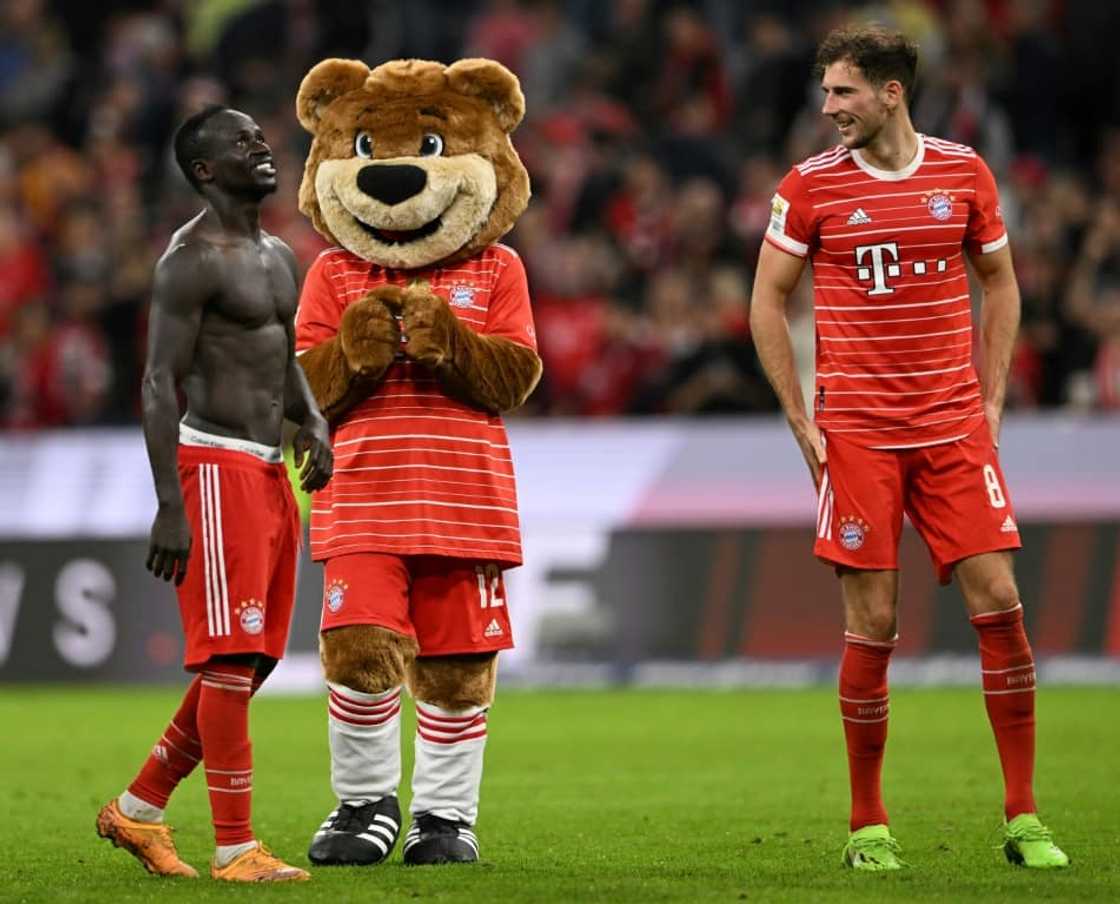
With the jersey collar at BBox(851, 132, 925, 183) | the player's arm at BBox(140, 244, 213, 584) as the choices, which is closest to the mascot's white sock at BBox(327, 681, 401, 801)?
the player's arm at BBox(140, 244, 213, 584)

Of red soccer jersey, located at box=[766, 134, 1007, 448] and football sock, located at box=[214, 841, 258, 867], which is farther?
red soccer jersey, located at box=[766, 134, 1007, 448]

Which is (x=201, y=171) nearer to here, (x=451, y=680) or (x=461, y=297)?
(x=461, y=297)

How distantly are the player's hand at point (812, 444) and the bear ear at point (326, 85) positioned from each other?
1.93m

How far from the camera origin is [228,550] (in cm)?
649

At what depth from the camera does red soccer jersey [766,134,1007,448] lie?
677cm

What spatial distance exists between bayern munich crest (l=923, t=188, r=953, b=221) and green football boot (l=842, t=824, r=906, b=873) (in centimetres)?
183

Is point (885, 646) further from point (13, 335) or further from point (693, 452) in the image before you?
point (13, 335)

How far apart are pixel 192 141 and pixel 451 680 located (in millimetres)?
1854

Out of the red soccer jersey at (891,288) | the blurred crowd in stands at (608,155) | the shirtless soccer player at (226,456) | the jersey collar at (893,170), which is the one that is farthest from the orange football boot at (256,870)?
the blurred crowd in stands at (608,155)

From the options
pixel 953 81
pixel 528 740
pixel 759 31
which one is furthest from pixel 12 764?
pixel 759 31

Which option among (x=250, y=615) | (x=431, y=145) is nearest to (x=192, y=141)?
(x=431, y=145)

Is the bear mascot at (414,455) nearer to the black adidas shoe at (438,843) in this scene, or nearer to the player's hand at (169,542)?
the black adidas shoe at (438,843)

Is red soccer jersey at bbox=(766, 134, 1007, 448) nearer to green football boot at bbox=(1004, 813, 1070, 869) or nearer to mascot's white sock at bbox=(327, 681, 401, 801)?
green football boot at bbox=(1004, 813, 1070, 869)

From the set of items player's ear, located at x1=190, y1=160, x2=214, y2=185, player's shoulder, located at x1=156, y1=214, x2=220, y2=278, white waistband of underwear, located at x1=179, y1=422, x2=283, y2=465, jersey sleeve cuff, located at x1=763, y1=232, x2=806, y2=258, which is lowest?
white waistband of underwear, located at x1=179, y1=422, x2=283, y2=465
